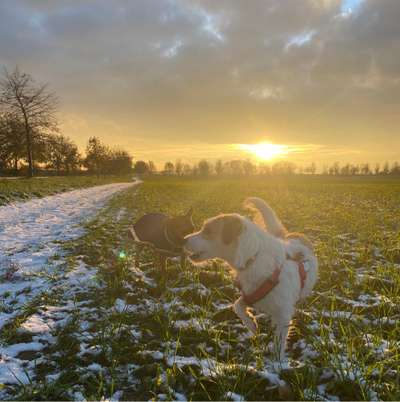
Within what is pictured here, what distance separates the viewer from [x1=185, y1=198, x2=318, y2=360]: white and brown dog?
12.0 ft

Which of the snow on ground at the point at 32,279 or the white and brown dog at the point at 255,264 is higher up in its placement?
the white and brown dog at the point at 255,264

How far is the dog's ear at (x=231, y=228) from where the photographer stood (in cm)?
366

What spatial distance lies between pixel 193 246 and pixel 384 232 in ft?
30.2

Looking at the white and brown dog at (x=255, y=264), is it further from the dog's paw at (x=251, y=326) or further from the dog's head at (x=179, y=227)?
the dog's head at (x=179, y=227)

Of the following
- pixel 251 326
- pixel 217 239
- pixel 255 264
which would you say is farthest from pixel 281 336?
pixel 217 239

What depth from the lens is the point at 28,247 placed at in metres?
8.37

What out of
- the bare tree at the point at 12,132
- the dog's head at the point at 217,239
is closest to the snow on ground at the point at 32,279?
the dog's head at the point at 217,239

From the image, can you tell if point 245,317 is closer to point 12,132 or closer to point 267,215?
point 267,215

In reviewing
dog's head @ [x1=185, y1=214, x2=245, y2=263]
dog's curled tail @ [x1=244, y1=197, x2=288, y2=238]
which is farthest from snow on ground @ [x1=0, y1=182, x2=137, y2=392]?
dog's curled tail @ [x1=244, y1=197, x2=288, y2=238]

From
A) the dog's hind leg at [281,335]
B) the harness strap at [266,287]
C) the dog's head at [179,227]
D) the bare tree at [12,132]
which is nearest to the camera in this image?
the dog's hind leg at [281,335]

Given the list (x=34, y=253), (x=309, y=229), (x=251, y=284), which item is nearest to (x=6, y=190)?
(x=34, y=253)

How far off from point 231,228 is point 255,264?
565 millimetres

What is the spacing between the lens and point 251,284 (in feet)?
12.4

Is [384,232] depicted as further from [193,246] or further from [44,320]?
[44,320]
